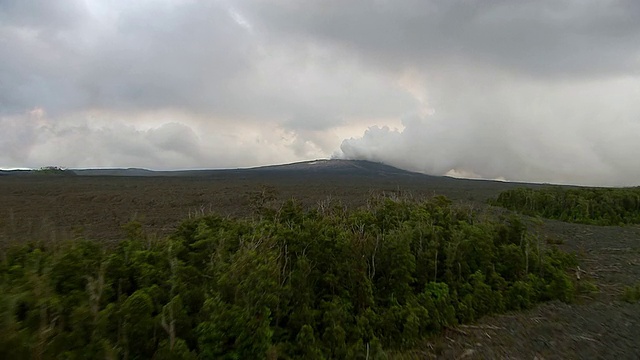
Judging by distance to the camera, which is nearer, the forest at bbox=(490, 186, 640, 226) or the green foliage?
the green foliage

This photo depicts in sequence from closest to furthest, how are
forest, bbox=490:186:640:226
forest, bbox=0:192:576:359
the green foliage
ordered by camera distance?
forest, bbox=0:192:576:359 → the green foliage → forest, bbox=490:186:640:226

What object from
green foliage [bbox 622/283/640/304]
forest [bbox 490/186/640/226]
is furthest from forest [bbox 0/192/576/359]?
forest [bbox 490/186/640/226]

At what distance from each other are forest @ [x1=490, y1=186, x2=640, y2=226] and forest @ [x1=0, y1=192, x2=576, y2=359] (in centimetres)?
1163

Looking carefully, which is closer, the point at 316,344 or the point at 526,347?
the point at 316,344

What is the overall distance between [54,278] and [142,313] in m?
0.98

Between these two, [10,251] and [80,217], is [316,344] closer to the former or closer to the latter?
[10,251]

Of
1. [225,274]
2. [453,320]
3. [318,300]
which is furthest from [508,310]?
[225,274]

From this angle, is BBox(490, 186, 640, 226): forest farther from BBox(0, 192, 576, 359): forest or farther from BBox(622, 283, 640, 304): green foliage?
BBox(0, 192, 576, 359): forest

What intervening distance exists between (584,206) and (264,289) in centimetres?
1779

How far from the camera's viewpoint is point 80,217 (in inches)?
763

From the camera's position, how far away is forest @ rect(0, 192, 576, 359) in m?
3.00

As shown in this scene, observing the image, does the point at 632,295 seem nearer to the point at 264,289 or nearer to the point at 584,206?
the point at 264,289

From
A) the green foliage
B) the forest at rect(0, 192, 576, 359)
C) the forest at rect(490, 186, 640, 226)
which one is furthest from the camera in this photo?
the forest at rect(490, 186, 640, 226)

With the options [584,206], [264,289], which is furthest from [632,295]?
[584,206]
